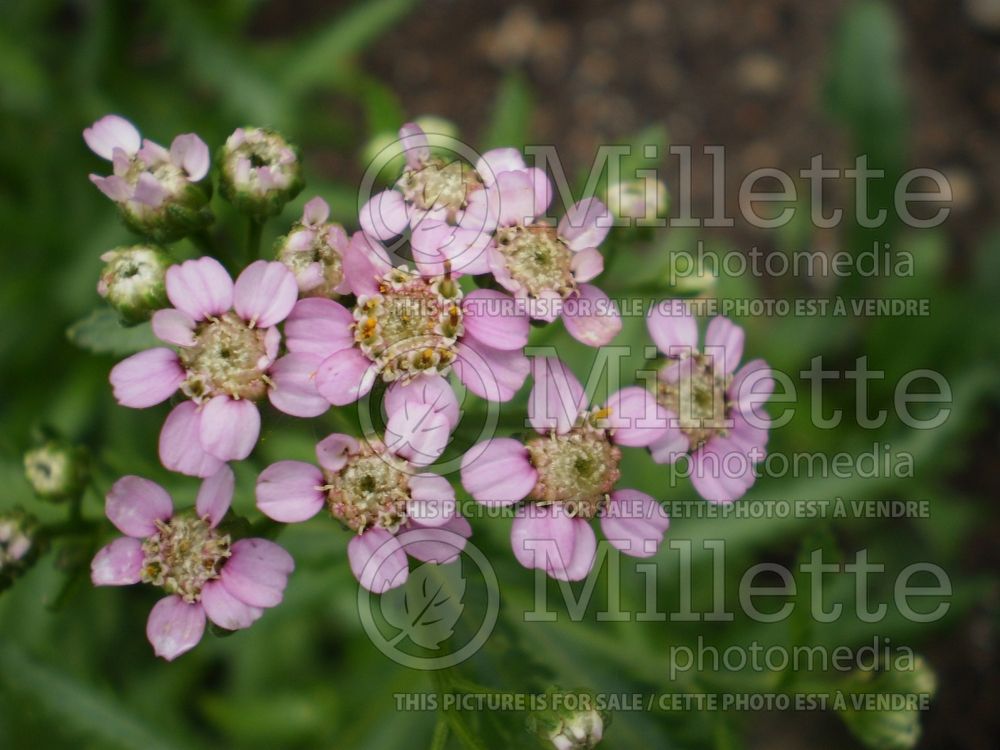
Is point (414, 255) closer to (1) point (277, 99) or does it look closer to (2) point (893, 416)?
(1) point (277, 99)

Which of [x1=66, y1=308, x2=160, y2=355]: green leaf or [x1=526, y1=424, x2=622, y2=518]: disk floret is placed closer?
[x1=526, y1=424, x2=622, y2=518]: disk floret

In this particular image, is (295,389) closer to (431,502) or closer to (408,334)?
(408,334)

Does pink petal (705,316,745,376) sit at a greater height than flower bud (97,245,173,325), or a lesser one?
lesser

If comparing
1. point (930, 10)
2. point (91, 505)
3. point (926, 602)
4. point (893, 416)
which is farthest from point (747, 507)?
point (930, 10)

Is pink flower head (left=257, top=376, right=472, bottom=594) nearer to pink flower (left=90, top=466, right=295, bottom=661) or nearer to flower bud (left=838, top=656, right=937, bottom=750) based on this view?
pink flower (left=90, top=466, right=295, bottom=661)

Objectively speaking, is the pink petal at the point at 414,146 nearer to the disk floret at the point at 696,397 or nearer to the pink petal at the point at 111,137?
the pink petal at the point at 111,137

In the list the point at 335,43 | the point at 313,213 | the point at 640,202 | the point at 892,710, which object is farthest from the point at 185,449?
the point at 335,43

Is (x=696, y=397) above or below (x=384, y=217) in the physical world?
below

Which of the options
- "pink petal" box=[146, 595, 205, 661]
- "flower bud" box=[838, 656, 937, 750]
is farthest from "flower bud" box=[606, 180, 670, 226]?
"pink petal" box=[146, 595, 205, 661]
